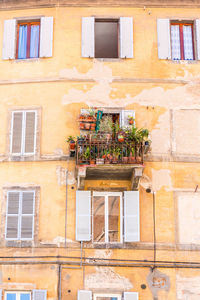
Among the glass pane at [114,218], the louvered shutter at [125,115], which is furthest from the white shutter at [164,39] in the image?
the glass pane at [114,218]

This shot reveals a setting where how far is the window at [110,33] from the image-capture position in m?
16.0

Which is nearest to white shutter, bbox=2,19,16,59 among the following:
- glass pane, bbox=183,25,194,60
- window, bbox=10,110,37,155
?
window, bbox=10,110,37,155

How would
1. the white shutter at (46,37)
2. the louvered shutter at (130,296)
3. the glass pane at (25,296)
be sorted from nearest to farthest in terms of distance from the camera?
the louvered shutter at (130,296)
the glass pane at (25,296)
the white shutter at (46,37)

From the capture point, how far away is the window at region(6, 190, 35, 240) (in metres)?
14.6

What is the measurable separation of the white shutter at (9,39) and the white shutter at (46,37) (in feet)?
3.21

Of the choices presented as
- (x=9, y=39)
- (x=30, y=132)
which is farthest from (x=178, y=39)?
(x=30, y=132)

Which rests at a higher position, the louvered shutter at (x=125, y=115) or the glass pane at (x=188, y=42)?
the glass pane at (x=188, y=42)

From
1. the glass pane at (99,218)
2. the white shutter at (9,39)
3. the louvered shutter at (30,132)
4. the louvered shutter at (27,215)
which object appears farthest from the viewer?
the white shutter at (9,39)

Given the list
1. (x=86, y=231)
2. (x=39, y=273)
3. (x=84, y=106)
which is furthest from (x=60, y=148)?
(x=39, y=273)

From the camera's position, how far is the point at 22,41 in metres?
16.5

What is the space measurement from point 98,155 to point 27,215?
290cm

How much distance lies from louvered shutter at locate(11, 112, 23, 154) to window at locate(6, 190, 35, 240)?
1.38 m

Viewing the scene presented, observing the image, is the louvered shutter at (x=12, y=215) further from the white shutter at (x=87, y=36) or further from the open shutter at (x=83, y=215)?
the white shutter at (x=87, y=36)

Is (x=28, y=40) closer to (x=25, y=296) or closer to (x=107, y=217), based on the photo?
(x=107, y=217)
